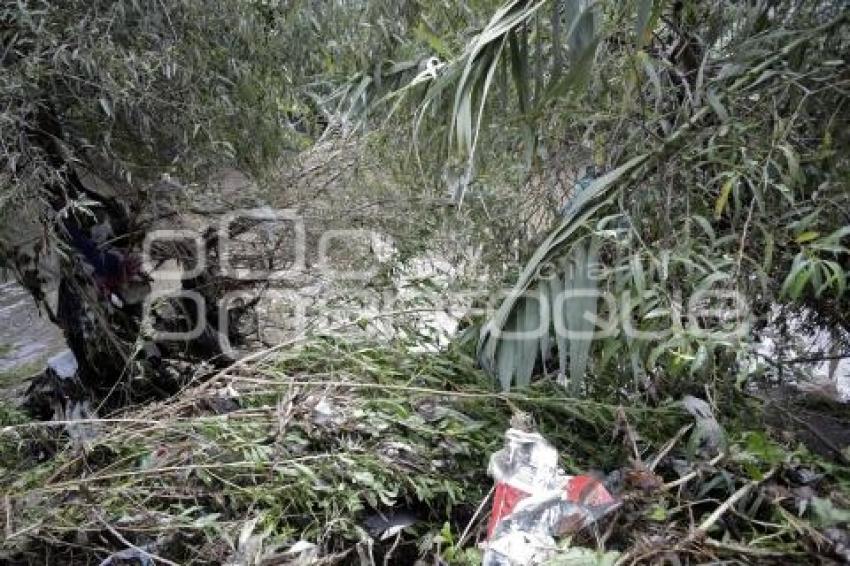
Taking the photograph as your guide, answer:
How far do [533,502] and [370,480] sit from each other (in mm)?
387

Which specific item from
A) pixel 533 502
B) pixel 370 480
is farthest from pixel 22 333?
pixel 533 502

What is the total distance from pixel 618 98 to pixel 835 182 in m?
0.78

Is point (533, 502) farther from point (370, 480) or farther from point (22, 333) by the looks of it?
point (22, 333)

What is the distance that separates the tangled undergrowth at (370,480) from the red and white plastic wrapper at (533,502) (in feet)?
0.15

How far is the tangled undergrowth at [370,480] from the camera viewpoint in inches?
65.2

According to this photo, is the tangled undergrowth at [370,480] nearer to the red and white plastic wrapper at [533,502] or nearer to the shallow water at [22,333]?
the red and white plastic wrapper at [533,502]

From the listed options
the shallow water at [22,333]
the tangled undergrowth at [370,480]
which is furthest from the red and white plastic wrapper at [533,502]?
the shallow water at [22,333]

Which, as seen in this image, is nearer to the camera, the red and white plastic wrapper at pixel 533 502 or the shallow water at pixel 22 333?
the red and white plastic wrapper at pixel 533 502

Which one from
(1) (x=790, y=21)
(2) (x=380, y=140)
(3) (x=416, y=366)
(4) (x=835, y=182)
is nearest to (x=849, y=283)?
(4) (x=835, y=182)

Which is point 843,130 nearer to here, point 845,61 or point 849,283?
point 845,61

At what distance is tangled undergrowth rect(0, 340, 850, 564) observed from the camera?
1.66 metres

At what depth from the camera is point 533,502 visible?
168 centimetres

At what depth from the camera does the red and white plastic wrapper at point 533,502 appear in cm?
160

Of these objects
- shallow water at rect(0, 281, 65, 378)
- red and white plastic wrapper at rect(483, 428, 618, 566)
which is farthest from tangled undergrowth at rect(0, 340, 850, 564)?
shallow water at rect(0, 281, 65, 378)
